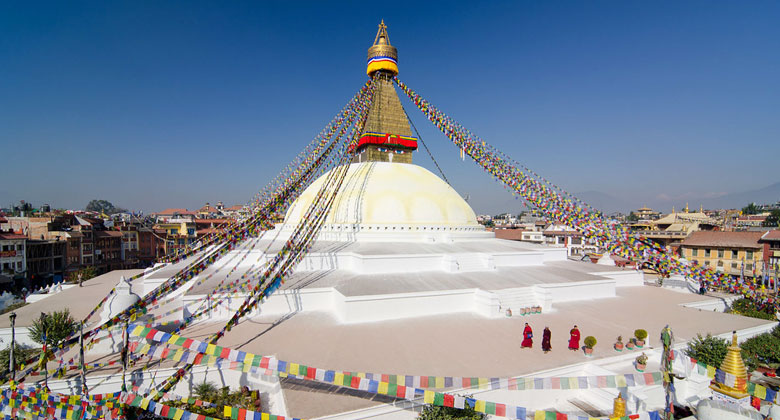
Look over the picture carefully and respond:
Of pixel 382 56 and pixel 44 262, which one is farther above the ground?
pixel 382 56

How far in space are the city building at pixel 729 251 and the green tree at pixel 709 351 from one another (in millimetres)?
18434

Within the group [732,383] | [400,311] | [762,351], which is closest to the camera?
[732,383]

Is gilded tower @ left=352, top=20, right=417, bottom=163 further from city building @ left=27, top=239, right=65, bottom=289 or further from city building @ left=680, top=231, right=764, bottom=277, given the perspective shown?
city building @ left=27, top=239, right=65, bottom=289

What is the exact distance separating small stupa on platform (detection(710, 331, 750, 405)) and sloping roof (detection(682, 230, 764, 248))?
70.0 feet

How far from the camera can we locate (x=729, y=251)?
71.9ft

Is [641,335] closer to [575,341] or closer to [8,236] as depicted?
[575,341]

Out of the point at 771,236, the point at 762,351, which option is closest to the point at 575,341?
the point at 762,351

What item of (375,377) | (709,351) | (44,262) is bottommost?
(44,262)

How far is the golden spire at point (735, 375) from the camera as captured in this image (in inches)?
209

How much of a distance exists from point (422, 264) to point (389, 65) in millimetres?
8369

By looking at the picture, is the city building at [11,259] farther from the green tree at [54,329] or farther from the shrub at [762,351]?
the shrub at [762,351]

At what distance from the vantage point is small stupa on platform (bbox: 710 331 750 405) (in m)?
5.21

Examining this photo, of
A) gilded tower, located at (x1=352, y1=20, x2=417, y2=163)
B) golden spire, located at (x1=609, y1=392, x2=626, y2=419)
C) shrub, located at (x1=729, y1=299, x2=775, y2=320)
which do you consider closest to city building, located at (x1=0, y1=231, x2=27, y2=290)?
gilded tower, located at (x1=352, y1=20, x2=417, y2=163)

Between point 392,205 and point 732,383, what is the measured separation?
993 cm
